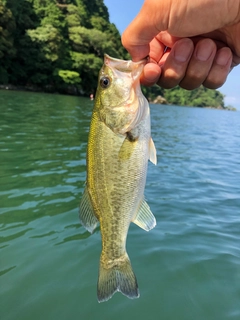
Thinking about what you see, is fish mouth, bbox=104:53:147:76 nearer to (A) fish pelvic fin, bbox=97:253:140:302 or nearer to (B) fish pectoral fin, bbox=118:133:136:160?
(B) fish pectoral fin, bbox=118:133:136:160

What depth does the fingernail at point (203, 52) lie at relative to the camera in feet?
10.2

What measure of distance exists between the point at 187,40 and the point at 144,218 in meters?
1.77

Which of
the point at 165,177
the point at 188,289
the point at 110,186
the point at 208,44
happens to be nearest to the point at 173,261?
the point at 188,289

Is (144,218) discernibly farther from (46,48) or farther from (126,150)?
(46,48)

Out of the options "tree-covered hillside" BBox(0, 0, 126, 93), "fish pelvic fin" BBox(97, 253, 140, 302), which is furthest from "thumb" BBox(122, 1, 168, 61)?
"tree-covered hillside" BBox(0, 0, 126, 93)

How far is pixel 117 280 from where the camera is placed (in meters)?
2.73

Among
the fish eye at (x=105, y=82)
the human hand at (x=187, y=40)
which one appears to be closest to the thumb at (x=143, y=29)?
the human hand at (x=187, y=40)

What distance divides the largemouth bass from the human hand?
1.22ft

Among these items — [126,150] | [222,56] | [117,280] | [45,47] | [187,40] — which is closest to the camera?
[126,150]

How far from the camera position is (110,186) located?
2.58 meters

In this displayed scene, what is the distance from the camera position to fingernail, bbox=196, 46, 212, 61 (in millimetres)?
3113

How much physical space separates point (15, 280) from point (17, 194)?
306 centimetres

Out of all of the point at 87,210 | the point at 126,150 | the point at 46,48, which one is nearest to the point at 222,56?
the point at 126,150

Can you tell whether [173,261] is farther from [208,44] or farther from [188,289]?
[208,44]
